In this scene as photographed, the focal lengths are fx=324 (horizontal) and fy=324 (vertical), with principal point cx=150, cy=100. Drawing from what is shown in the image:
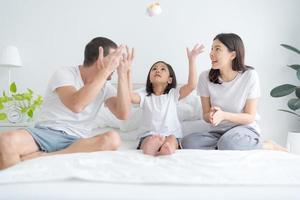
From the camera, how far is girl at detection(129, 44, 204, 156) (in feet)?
6.07

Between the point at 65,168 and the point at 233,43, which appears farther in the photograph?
the point at 233,43

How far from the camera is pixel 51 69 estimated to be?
98.8 inches

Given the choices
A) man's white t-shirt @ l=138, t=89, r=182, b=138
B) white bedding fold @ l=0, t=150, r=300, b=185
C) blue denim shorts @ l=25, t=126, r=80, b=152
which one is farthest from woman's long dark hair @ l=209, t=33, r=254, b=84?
blue denim shorts @ l=25, t=126, r=80, b=152

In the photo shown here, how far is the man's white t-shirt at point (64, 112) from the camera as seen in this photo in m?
1.49

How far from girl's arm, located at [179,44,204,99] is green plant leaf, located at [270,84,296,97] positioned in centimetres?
79

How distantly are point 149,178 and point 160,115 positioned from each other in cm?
96

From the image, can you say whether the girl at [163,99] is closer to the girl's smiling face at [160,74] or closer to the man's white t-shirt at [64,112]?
the girl's smiling face at [160,74]

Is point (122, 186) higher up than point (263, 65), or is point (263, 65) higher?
point (263, 65)

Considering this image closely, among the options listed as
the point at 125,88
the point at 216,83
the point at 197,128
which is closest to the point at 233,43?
the point at 216,83

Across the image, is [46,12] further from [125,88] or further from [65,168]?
[65,168]

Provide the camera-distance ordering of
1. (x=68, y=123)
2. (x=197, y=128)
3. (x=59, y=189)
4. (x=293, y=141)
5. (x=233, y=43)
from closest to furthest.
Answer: (x=59, y=189) < (x=68, y=123) < (x=233, y=43) < (x=197, y=128) < (x=293, y=141)

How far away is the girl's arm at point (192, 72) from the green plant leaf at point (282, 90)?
794 millimetres

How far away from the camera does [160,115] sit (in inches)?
74.0

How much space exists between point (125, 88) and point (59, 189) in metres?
0.76
